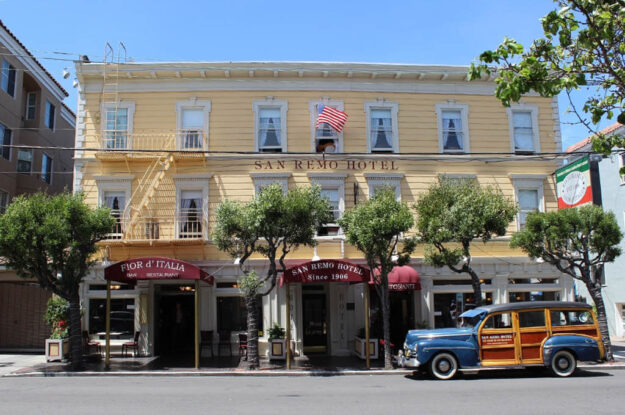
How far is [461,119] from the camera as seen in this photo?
21.1 meters

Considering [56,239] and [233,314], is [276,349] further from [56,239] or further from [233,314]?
[56,239]

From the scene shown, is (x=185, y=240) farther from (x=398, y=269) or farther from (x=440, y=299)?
(x=440, y=299)

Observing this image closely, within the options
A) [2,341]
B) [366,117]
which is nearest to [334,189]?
[366,117]

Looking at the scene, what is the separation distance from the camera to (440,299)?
20188 mm

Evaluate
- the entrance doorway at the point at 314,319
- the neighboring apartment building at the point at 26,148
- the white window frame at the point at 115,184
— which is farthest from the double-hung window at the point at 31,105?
the entrance doorway at the point at 314,319

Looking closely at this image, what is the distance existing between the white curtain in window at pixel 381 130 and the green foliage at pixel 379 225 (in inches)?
190

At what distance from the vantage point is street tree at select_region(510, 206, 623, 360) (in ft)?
54.1

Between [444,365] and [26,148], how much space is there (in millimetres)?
21728

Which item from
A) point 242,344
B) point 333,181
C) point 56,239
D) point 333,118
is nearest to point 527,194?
point 333,181

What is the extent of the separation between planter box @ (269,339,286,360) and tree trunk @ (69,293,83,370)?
5.66m

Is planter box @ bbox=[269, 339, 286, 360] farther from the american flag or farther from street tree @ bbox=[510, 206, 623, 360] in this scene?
street tree @ bbox=[510, 206, 623, 360]

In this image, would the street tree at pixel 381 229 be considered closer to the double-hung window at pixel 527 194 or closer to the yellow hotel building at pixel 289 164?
the yellow hotel building at pixel 289 164

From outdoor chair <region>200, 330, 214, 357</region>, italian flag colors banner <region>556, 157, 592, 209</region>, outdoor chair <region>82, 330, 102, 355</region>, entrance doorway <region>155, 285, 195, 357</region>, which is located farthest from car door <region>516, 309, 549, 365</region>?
outdoor chair <region>82, 330, 102, 355</region>

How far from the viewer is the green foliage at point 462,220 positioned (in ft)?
53.1
